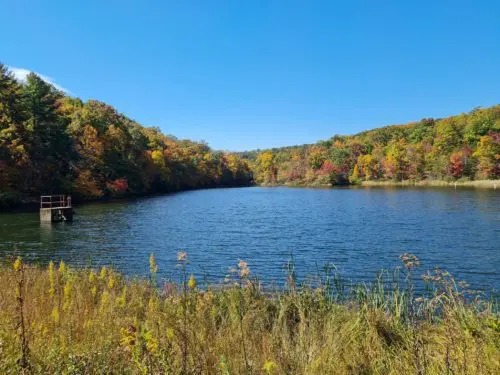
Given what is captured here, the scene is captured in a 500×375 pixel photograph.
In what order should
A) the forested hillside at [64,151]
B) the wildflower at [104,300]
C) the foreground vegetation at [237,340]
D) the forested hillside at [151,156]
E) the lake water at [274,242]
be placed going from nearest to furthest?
1. the foreground vegetation at [237,340]
2. the wildflower at [104,300]
3. the lake water at [274,242]
4. the forested hillside at [64,151]
5. the forested hillside at [151,156]

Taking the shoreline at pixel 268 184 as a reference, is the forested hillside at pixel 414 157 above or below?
above

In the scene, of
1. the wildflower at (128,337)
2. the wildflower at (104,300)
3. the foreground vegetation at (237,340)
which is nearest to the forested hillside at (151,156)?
the wildflower at (104,300)

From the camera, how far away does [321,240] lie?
2464 cm

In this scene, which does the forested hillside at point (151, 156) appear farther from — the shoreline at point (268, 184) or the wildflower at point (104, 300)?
the wildflower at point (104, 300)

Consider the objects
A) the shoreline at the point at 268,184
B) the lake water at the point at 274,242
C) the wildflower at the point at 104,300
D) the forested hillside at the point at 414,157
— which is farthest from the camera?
the forested hillside at the point at 414,157

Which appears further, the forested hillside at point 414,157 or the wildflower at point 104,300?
the forested hillside at point 414,157

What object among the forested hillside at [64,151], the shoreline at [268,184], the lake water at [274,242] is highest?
the forested hillside at [64,151]

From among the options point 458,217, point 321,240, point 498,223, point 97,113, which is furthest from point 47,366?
point 97,113

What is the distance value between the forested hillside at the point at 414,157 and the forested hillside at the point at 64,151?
230 feet

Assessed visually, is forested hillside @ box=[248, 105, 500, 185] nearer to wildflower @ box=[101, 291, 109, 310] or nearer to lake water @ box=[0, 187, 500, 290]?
lake water @ box=[0, 187, 500, 290]

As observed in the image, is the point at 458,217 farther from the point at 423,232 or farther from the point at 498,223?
the point at 423,232

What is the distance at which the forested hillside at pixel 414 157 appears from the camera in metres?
95.9

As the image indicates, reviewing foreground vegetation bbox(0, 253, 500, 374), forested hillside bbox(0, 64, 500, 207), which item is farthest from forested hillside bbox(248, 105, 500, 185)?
foreground vegetation bbox(0, 253, 500, 374)

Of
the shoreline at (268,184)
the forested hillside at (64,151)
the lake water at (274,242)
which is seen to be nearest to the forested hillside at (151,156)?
the forested hillside at (64,151)
